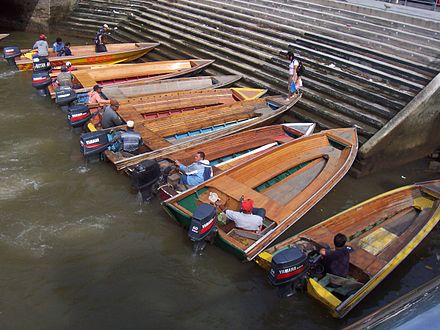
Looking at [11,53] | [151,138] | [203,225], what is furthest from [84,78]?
[203,225]

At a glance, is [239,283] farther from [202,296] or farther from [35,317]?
[35,317]

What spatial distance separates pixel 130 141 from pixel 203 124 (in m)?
2.61

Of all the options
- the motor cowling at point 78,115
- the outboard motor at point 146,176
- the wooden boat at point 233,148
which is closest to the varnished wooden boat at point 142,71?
the motor cowling at point 78,115

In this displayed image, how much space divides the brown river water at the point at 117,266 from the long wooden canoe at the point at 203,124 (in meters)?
1.28

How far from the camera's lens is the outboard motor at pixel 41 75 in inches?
529

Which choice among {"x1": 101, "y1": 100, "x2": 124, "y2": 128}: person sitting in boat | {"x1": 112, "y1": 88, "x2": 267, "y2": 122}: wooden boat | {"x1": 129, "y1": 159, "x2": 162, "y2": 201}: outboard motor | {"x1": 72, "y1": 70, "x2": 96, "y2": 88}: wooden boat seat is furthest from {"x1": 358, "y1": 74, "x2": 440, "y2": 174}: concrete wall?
{"x1": 72, "y1": 70, "x2": 96, "y2": 88}: wooden boat seat

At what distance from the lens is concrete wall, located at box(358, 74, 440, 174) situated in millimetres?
11156

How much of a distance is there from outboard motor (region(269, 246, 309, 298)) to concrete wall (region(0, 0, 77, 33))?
20.3 metres

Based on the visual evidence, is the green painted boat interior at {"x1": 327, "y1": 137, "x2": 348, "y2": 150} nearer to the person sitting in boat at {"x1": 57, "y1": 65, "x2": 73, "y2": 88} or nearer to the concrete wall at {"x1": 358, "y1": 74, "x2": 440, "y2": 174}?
the concrete wall at {"x1": 358, "y1": 74, "x2": 440, "y2": 174}

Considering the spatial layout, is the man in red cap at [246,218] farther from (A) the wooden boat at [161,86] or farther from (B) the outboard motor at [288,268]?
(A) the wooden boat at [161,86]

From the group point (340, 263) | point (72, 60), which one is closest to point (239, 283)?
point (340, 263)

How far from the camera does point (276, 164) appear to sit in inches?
408

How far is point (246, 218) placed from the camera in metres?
7.86

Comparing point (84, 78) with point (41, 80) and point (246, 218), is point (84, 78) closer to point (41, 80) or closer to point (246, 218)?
point (41, 80)
